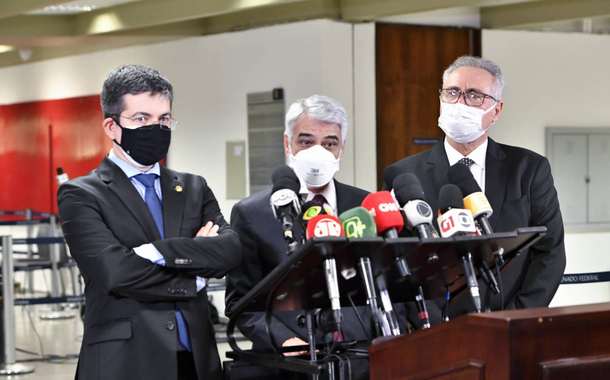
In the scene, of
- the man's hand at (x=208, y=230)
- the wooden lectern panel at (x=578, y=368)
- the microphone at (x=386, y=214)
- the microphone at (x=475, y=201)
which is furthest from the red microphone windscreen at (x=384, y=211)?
the man's hand at (x=208, y=230)

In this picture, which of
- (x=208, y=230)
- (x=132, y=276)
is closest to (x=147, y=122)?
(x=208, y=230)

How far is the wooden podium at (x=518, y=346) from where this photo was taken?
4.40ft

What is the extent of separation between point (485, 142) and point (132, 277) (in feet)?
4.51

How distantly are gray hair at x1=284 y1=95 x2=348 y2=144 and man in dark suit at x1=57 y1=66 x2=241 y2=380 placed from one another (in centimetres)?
41

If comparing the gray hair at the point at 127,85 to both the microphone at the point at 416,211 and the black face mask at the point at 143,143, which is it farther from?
the microphone at the point at 416,211

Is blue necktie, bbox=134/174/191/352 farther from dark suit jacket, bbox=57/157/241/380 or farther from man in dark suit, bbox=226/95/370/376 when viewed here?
man in dark suit, bbox=226/95/370/376

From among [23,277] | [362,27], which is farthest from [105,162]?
[23,277]

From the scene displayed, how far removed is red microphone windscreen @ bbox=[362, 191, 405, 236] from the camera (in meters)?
1.71

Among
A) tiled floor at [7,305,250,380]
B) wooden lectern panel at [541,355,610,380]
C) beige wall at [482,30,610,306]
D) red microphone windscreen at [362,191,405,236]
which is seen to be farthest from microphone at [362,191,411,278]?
beige wall at [482,30,610,306]

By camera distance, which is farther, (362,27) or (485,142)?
(362,27)

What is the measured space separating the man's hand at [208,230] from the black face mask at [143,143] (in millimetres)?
276

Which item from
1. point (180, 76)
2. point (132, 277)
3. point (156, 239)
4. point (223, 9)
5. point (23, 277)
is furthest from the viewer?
point (23, 277)

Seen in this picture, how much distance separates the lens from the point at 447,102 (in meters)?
2.78

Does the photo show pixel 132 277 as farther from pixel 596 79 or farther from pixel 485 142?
pixel 596 79
